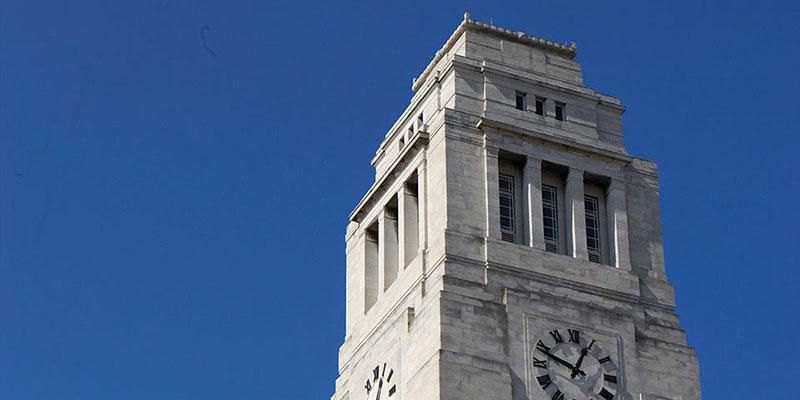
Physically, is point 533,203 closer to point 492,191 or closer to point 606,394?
point 492,191

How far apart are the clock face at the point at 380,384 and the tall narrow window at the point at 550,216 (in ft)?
24.9

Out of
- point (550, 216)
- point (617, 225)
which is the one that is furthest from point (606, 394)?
point (550, 216)

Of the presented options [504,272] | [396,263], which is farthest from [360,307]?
[504,272]

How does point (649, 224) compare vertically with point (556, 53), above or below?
below

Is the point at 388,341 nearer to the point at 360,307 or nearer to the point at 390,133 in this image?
Result: the point at 360,307

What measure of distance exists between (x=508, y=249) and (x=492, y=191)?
242cm

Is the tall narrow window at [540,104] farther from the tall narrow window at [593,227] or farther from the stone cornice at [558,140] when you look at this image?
the tall narrow window at [593,227]

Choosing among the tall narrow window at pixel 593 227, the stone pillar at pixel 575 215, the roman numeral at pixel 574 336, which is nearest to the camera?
the roman numeral at pixel 574 336

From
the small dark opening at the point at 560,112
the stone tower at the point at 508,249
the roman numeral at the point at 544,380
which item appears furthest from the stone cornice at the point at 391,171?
the roman numeral at the point at 544,380

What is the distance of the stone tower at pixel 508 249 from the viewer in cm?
7912

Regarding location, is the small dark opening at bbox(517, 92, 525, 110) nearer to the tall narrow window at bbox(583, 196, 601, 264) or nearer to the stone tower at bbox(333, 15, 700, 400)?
the stone tower at bbox(333, 15, 700, 400)

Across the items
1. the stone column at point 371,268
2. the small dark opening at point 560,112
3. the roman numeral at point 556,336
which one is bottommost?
the roman numeral at point 556,336

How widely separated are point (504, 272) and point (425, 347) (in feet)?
14.1

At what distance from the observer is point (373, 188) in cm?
8775
